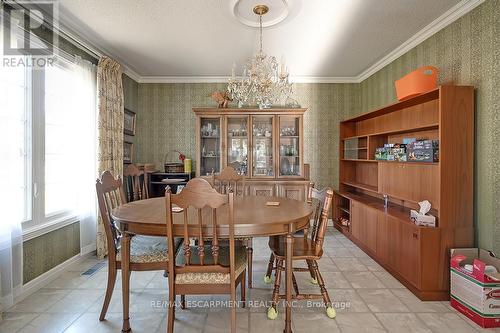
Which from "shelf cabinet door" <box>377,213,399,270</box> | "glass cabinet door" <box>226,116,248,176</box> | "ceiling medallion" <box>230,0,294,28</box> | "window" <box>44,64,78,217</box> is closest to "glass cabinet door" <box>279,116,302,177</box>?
"glass cabinet door" <box>226,116,248,176</box>

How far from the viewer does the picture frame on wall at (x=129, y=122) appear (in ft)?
13.5

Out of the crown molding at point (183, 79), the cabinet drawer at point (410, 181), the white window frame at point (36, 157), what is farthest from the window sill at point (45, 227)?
the cabinet drawer at point (410, 181)

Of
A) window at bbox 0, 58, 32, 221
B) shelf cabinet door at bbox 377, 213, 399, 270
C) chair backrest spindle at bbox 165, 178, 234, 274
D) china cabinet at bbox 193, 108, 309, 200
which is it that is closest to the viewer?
chair backrest spindle at bbox 165, 178, 234, 274

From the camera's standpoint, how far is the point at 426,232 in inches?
90.2

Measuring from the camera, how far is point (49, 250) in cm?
265

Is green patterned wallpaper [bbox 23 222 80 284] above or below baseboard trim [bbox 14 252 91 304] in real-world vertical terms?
above

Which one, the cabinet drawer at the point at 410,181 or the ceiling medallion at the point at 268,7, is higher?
the ceiling medallion at the point at 268,7

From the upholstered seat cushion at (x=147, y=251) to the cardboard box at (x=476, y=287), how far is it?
2177 millimetres

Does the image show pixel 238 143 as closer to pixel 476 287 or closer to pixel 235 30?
pixel 235 30

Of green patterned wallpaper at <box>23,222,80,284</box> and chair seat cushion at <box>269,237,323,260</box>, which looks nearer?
chair seat cushion at <box>269,237,323,260</box>

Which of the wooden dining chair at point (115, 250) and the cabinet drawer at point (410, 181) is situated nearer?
the wooden dining chair at point (115, 250)

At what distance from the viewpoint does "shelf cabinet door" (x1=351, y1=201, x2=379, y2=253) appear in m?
3.14

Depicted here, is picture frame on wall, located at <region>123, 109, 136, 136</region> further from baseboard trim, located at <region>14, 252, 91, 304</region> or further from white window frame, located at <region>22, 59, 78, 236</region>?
baseboard trim, located at <region>14, 252, 91, 304</region>

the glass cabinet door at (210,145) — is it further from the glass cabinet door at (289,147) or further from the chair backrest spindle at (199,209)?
the chair backrest spindle at (199,209)
